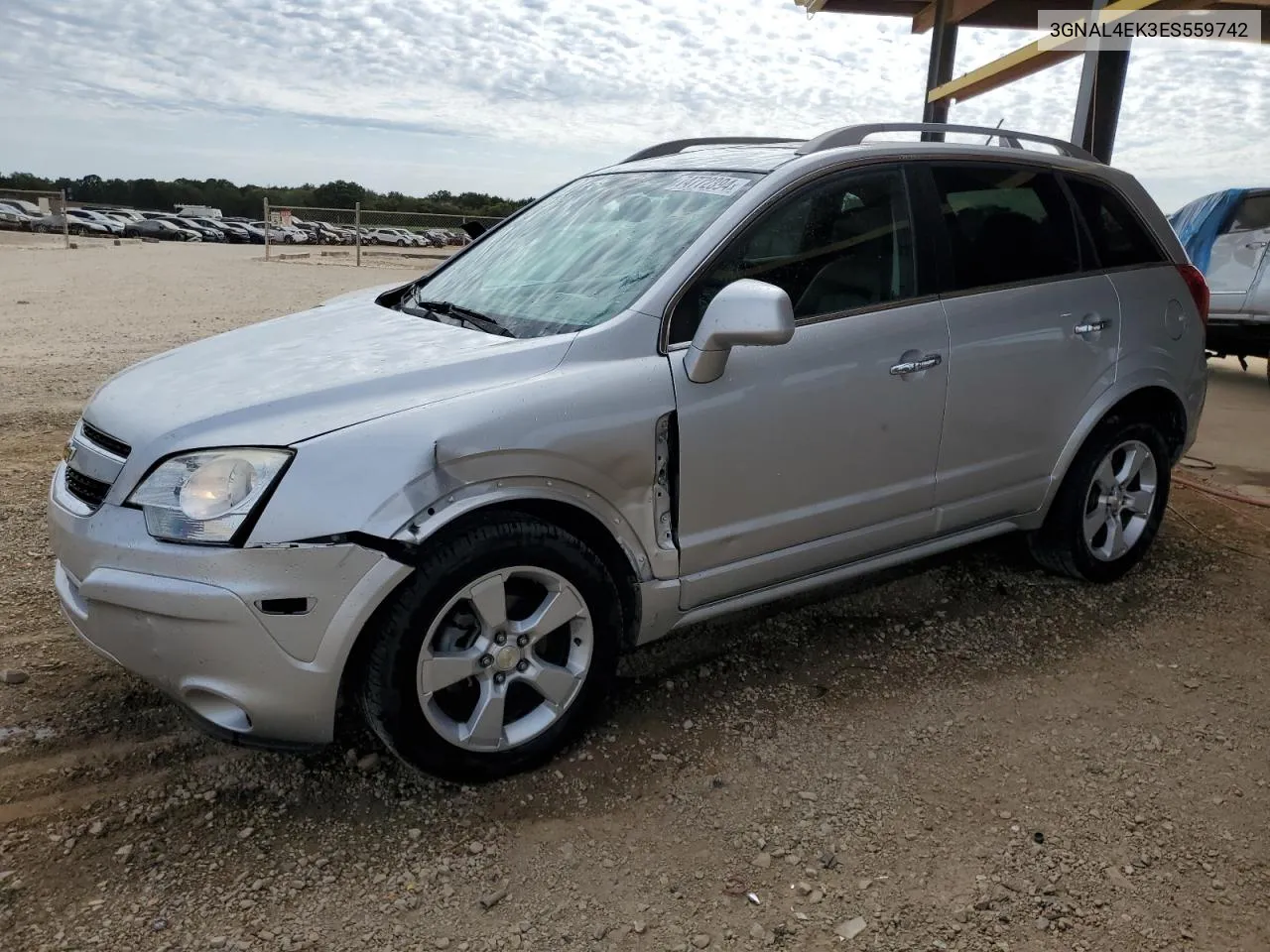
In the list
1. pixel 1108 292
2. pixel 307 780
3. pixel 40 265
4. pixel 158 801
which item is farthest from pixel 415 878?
pixel 40 265

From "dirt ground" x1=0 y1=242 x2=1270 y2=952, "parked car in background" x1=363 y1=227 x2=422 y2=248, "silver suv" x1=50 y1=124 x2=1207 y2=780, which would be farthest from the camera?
"parked car in background" x1=363 y1=227 x2=422 y2=248

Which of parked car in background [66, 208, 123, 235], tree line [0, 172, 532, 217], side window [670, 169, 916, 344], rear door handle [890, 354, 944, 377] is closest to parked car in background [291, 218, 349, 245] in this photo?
parked car in background [66, 208, 123, 235]

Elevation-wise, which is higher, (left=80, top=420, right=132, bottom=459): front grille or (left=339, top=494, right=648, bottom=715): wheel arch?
(left=80, top=420, right=132, bottom=459): front grille

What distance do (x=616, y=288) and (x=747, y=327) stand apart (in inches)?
22.3

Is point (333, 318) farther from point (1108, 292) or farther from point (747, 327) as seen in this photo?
point (1108, 292)

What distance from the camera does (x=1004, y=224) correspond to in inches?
146

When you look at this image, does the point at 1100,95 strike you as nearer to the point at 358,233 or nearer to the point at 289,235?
the point at 358,233

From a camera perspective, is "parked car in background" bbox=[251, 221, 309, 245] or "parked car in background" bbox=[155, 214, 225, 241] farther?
"parked car in background" bbox=[155, 214, 225, 241]

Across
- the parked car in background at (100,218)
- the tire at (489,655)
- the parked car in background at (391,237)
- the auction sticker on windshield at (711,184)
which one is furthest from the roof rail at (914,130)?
the parked car in background at (100,218)

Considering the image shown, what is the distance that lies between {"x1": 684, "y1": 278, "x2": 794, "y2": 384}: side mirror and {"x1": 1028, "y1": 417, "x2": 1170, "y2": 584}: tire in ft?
6.38

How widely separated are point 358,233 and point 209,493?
25.1 meters

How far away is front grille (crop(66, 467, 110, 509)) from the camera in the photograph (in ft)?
8.58

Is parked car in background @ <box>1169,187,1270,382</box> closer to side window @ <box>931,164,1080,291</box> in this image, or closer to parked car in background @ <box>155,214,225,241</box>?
side window @ <box>931,164,1080,291</box>

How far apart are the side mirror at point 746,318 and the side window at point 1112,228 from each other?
77.8 inches
